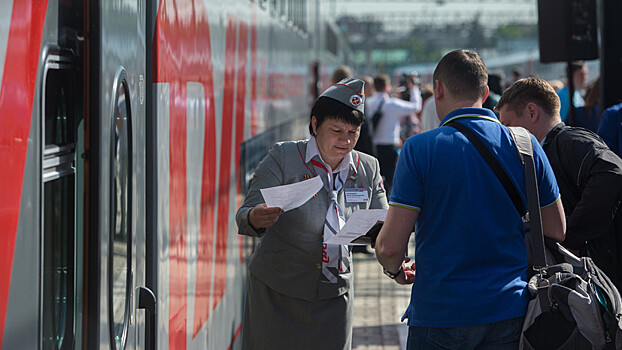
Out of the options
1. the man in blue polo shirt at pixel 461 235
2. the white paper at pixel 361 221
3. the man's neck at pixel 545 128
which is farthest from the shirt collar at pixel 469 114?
the man's neck at pixel 545 128

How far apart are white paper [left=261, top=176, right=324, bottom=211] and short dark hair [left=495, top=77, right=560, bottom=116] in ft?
3.63

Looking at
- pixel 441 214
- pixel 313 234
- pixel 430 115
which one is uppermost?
pixel 430 115

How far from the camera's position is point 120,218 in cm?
274

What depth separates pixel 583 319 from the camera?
327 cm

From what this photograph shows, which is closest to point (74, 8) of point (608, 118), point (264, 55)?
point (608, 118)

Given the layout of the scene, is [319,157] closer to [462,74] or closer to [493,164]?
[462,74]

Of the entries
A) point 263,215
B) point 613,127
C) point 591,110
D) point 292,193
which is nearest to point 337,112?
point 292,193

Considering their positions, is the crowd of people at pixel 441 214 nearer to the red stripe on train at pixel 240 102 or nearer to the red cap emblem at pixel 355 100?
the red cap emblem at pixel 355 100

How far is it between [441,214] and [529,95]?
4.53 feet

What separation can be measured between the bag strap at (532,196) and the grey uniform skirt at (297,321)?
1176mm

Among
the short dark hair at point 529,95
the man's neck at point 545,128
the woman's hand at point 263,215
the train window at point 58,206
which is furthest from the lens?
the man's neck at point 545,128

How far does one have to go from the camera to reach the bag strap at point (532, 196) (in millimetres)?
3367

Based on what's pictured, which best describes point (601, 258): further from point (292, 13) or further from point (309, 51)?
point (309, 51)

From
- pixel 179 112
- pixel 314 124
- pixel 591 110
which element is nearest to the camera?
pixel 179 112
